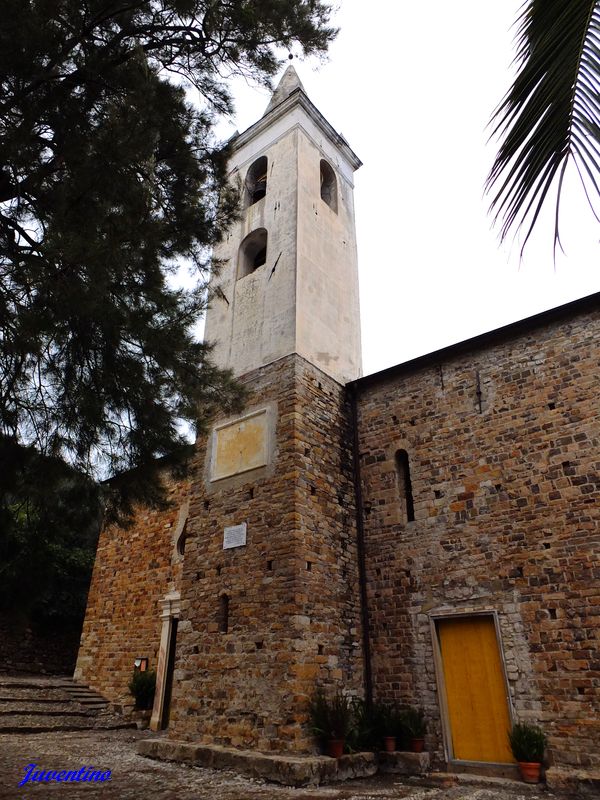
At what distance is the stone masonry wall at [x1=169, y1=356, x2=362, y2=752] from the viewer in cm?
745

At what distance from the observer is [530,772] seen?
21.2 ft

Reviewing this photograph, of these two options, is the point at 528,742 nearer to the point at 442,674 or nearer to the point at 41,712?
the point at 442,674

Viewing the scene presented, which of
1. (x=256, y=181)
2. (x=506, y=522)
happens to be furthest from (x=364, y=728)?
(x=256, y=181)

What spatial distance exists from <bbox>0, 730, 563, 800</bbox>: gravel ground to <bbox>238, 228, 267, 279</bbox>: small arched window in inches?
338

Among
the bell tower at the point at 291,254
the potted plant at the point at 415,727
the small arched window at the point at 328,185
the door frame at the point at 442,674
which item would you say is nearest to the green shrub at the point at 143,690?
the potted plant at the point at 415,727

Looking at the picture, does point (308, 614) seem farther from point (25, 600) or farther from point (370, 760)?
point (25, 600)

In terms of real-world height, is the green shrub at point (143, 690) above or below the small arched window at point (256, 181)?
below

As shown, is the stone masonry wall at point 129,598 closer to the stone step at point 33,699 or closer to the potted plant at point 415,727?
the stone step at point 33,699

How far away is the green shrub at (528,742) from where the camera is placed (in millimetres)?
6531

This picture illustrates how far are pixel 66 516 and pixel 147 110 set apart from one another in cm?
383

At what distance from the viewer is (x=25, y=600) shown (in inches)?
196

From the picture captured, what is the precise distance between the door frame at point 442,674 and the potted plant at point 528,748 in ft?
0.74

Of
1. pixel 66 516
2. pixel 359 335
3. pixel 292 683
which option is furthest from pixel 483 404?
pixel 66 516

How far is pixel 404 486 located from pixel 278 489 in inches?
85.1
